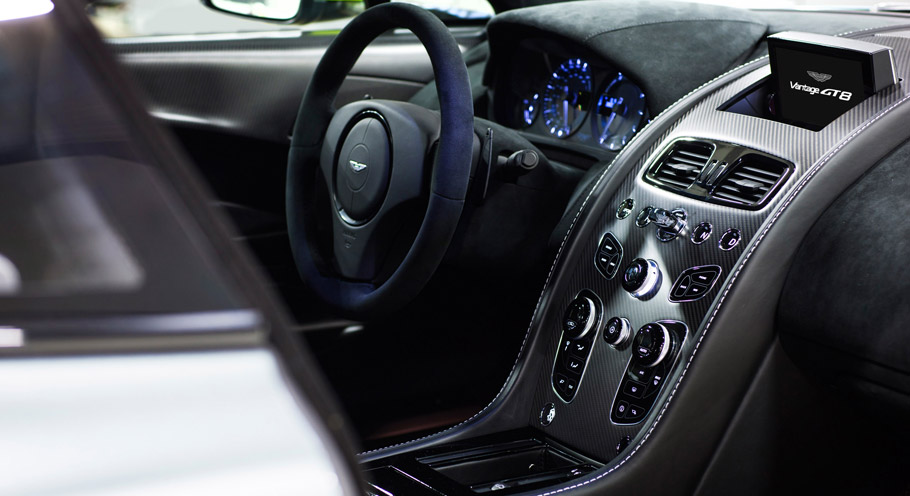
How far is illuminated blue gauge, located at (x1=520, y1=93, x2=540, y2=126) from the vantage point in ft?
7.78

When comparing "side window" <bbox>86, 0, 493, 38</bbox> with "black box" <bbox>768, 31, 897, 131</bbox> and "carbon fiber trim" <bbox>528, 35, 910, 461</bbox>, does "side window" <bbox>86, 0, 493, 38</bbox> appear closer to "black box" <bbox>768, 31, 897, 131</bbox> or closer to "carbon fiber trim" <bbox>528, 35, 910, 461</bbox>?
"carbon fiber trim" <bbox>528, 35, 910, 461</bbox>

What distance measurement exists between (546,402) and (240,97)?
1.33m

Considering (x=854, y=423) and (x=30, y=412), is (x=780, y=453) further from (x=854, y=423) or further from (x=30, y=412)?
(x=30, y=412)

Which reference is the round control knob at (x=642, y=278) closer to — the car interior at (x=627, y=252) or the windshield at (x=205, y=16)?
the car interior at (x=627, y=252)

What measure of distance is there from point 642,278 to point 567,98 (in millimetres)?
739

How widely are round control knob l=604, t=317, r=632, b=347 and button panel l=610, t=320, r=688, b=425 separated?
4cm

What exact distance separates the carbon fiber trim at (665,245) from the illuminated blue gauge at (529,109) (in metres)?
0.54

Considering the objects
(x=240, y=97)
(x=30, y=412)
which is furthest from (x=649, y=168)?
(x=30, y=412)

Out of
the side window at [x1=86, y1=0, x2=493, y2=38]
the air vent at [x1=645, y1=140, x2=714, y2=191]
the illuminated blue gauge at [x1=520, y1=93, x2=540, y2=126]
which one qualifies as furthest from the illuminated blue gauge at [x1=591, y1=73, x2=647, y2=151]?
the side window at [x1=86, y1=0, x2=493, y2=38]

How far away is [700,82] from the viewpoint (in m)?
2.01

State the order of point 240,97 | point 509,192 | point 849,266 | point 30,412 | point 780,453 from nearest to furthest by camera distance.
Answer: point 30,412 < point 849,266 < point 780,453 < point 509,192 < point 240,97

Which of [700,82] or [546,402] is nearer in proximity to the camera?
[546,402]

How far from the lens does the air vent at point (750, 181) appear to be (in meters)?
1.58

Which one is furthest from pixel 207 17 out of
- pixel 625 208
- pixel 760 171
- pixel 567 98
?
pixel 760 171
